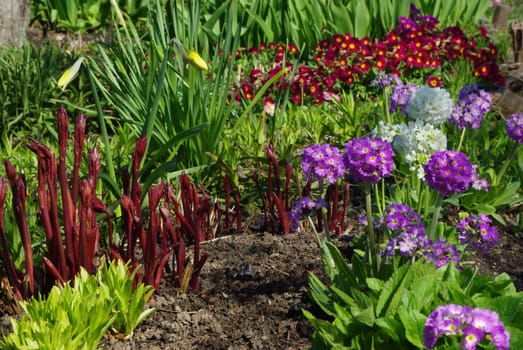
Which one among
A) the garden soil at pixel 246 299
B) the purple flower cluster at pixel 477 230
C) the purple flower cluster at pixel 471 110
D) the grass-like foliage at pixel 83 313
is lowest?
the garden soil at pixel 246 299

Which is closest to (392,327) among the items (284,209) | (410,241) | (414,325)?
(414,325)

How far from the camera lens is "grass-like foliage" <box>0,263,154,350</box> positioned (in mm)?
2334

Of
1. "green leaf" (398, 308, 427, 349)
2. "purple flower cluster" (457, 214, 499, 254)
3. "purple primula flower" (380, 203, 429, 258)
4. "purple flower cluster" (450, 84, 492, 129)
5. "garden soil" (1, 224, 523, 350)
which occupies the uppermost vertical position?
"purple flower cluster" (450, 84, 492, 129)

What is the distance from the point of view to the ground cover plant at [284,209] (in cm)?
232

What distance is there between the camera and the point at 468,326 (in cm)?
174

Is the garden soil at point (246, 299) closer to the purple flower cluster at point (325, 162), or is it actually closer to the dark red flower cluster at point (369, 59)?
the purple flower cluster at point (325, 162)

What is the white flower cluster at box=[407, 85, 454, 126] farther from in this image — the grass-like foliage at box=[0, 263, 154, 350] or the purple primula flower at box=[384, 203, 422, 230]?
the grass-like foliage at box=[0, 263, 154, 350]

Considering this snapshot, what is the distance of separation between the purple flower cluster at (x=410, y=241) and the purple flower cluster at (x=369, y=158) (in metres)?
0.21

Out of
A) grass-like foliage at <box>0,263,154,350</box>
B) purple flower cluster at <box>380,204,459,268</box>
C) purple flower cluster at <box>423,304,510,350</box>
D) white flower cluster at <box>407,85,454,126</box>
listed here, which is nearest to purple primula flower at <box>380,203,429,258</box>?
purple flower cluster at <box>380,204,459,268</box>

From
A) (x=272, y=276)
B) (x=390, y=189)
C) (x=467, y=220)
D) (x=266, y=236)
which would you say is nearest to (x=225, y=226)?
(x=266, y=236)

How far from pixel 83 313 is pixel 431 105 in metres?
1.43

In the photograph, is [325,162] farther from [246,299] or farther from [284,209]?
[284,209]

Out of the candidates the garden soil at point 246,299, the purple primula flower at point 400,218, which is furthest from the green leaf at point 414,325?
the garden soil at point 246,299

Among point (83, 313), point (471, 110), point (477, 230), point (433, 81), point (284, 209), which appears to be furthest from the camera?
point (433, 81)
